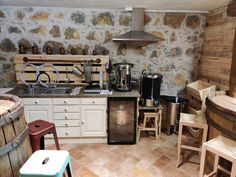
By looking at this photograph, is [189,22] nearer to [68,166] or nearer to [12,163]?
[68,166]

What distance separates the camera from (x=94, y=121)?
305cm

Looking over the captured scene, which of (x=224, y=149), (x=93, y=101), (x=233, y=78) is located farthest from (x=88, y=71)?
(x=224, y=149)

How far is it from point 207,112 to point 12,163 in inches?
88.5

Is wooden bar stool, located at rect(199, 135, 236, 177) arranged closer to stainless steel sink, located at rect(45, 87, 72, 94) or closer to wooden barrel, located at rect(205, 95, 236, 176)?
wooden barrel, located at rect(205, 95, 236, 176)

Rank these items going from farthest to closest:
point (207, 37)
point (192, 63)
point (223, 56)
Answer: point (192, 63), point (207, 37), point (223, 56)

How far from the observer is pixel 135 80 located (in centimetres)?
359

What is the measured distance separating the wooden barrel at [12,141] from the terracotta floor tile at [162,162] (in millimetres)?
1718

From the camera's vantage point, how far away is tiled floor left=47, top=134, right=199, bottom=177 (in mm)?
2455

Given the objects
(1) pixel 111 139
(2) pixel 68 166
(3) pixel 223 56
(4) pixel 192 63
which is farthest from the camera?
(4) pixel 192 63

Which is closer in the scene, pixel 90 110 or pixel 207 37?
pixel 90 110

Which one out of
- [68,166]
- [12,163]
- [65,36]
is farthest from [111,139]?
[65,36]

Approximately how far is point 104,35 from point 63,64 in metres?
0.92

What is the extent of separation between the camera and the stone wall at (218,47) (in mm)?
2770

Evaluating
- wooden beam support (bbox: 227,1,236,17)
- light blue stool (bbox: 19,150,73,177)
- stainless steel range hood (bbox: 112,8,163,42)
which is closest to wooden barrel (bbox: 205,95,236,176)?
wooden beam support (bbox: 227,1,236,17)
